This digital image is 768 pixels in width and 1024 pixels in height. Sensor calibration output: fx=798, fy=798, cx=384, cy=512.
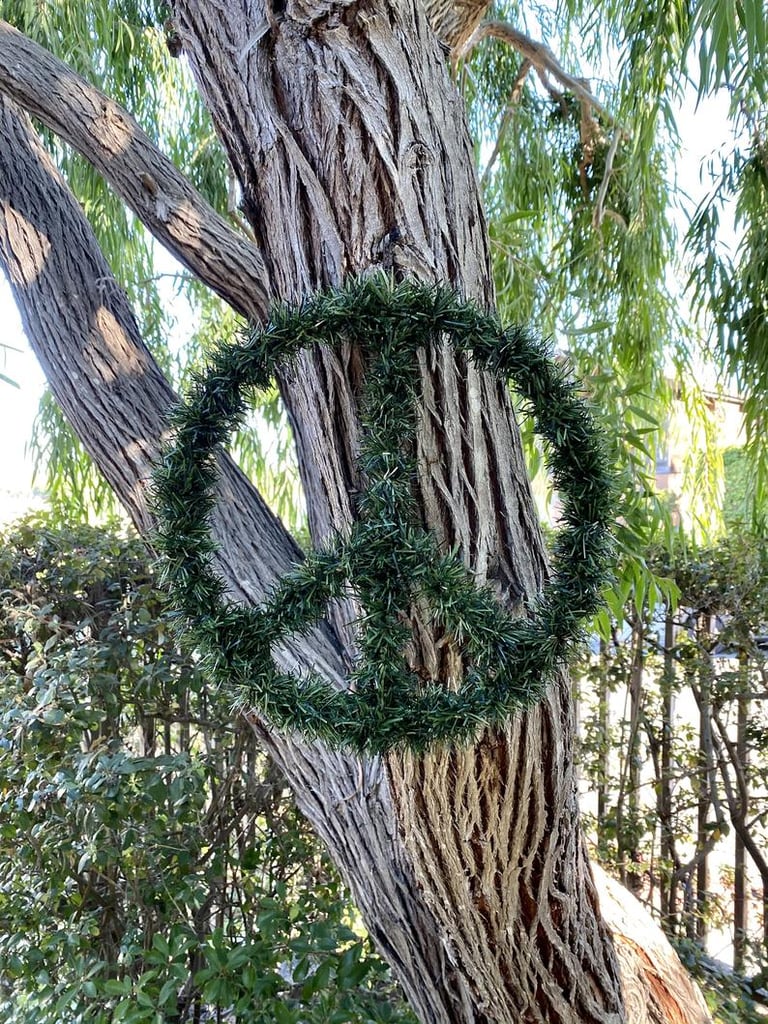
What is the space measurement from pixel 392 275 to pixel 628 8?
127 centimetres

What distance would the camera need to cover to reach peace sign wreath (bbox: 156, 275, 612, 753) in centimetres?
80

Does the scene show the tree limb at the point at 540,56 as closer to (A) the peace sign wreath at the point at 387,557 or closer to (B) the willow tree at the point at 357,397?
(B) the willow tree at the point at 357,397

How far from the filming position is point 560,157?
2318 mm

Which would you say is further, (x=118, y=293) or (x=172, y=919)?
(x=172, y=919)

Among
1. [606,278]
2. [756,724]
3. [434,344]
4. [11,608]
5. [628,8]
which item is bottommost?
[11,608]

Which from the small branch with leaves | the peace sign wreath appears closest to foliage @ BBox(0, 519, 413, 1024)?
the peace sign wreath

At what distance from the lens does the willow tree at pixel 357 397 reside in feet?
3.07

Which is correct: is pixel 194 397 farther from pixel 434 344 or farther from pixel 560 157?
pixel 560 157

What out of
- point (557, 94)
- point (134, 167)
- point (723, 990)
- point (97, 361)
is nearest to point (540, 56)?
point (557, 94)

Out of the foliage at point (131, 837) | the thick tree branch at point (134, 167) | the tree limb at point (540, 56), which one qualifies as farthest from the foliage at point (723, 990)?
the tree limb at point (540, 56)

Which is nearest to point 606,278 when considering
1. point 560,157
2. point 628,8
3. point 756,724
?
point 560,157

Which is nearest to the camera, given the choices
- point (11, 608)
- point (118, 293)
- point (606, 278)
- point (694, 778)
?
point (118, 293)

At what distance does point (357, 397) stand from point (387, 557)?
0.22 m

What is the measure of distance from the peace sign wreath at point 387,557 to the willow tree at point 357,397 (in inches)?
2.7
